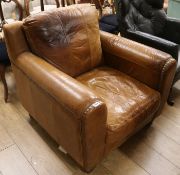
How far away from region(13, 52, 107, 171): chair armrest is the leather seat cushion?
12 centimetres

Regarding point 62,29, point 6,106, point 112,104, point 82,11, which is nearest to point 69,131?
point 112,104

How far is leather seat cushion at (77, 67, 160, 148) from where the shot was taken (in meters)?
1.23

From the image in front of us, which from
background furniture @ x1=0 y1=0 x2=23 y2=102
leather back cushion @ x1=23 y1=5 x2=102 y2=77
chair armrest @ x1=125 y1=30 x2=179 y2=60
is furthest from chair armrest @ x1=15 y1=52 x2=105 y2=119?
chair armrest @ x1=125 y1=30 x2=179 y2=60

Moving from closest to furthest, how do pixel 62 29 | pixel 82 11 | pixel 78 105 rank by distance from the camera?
1. pixel 78 105
2. pixel 62 29
3. pixel 82 11

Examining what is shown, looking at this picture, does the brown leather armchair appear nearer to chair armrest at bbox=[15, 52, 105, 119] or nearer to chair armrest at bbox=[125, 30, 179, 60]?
chair armrest at bbox=[15, 52, 105, 119]

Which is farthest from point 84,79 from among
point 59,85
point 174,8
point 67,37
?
point 174,8

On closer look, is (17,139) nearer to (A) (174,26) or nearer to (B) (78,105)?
(B) (78,105)

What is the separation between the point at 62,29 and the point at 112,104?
606 millimetres

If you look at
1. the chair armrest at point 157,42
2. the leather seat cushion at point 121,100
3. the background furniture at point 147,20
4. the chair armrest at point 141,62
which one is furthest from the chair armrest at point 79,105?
the background furniture at point 147,20

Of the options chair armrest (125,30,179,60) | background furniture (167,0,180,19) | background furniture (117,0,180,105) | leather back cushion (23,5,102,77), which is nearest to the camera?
leather back cushion (23,5,102,77)

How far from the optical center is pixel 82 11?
1.58 meters

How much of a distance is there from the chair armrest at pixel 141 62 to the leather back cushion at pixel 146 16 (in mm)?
525

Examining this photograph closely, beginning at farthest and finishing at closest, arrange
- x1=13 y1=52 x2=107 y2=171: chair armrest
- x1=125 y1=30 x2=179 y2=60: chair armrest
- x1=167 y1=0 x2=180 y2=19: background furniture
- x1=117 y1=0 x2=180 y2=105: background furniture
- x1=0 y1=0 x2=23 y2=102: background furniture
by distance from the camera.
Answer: x1=167 y1=0 x2=180 y2=19: background furniture < x1=117 y1=0 x2=180 y2=105: background furniture < x1=0 y1=0 x2=23 y2=102: background furniture < x1=125 y1=30 x2=179 y2=60: chair armrest < x1=13 y1=52 x2=107 y2=171: chair armrest

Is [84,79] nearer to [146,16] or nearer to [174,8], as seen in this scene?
[146,16]
